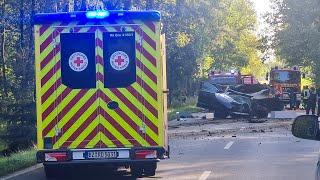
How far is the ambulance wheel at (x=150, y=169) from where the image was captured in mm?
11625

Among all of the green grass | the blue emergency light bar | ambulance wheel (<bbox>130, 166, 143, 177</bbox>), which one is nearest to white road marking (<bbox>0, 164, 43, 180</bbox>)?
the green grass

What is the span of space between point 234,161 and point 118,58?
5.00 meters

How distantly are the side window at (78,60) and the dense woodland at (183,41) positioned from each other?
9.64 ft

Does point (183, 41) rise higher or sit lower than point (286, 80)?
higher

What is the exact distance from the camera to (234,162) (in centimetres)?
1398

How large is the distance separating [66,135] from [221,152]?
697cm

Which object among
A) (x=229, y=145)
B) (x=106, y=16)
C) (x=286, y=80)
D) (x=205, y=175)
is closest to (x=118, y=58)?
(x=106, y=16)

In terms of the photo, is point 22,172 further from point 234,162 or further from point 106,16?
point 234,162

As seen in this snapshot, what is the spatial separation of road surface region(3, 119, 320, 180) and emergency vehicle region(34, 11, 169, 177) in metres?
1.64

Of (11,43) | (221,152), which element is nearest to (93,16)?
(221,152)

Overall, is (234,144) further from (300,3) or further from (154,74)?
(300,3)

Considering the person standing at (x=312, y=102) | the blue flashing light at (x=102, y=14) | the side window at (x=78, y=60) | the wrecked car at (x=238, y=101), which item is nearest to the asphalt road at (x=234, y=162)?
the side window at (x=78, y=60)

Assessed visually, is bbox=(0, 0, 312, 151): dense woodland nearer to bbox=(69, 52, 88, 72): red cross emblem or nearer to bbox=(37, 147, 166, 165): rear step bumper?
bbox=(69, 52, 88, 72): red cross emblem

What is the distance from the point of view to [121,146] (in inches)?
404
